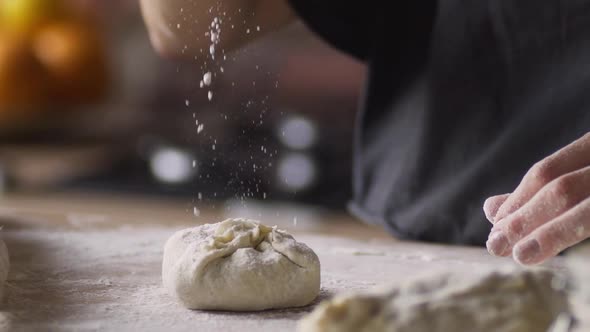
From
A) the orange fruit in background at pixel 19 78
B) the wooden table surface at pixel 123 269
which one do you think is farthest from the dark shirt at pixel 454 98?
the orange fruit in background at pixel 19 78

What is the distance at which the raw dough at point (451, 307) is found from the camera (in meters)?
0.74

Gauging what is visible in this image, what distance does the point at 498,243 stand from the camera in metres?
1.01

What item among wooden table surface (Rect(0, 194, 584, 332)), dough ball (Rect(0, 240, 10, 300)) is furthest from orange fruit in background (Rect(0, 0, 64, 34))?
dough ball (Rect(0, 240, 10, 300))

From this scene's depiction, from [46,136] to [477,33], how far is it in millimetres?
2347

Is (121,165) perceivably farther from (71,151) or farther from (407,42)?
(407,42)

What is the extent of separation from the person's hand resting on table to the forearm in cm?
57

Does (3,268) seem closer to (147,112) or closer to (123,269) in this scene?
(123,269)

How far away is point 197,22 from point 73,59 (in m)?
2.29

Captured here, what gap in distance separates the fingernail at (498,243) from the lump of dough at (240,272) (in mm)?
249

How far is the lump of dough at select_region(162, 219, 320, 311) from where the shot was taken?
1.03 m

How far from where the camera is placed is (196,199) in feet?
8.09

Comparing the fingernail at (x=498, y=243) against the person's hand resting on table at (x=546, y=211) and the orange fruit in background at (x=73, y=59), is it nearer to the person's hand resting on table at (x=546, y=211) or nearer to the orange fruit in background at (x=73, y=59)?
the person's hand resting on table at (x=546, y=211)

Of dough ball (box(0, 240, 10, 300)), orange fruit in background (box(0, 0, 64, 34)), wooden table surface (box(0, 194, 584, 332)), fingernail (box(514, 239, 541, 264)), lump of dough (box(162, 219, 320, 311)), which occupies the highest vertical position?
fingernail (box(514, 239, 541, 264))

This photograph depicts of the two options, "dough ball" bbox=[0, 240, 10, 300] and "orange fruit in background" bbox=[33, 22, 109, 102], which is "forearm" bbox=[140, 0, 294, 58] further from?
"orange fruit in background" bbox=[33, 22, 109, 102]
